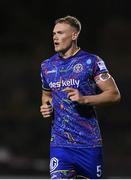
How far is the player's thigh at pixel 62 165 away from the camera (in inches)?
229

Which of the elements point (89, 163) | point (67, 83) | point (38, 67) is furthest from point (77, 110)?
point (38, 67)

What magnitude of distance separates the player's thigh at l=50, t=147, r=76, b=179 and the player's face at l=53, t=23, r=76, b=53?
2.77 feet

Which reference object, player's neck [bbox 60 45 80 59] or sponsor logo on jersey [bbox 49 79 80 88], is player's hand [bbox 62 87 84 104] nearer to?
sponsor logo on jersey [bbox 49 79 80 88]

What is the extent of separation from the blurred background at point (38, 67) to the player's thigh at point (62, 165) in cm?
715

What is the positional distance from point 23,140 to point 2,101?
137 cm

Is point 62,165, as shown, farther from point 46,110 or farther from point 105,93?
point 105,93

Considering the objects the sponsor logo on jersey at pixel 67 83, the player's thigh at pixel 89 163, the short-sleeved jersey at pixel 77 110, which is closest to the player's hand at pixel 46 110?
the short-sleeved jersey at pixel 77 110

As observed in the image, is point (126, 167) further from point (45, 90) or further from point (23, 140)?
point (45, 90)

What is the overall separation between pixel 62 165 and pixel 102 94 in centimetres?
68

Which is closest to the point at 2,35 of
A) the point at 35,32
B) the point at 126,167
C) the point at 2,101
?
the point at 35,32

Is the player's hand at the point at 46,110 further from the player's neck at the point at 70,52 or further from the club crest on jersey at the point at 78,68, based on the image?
the player's neck at the point at 70,52

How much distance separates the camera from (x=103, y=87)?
577cm

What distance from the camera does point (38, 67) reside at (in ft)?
52.9

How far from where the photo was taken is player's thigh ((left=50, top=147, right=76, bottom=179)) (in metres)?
5.82
